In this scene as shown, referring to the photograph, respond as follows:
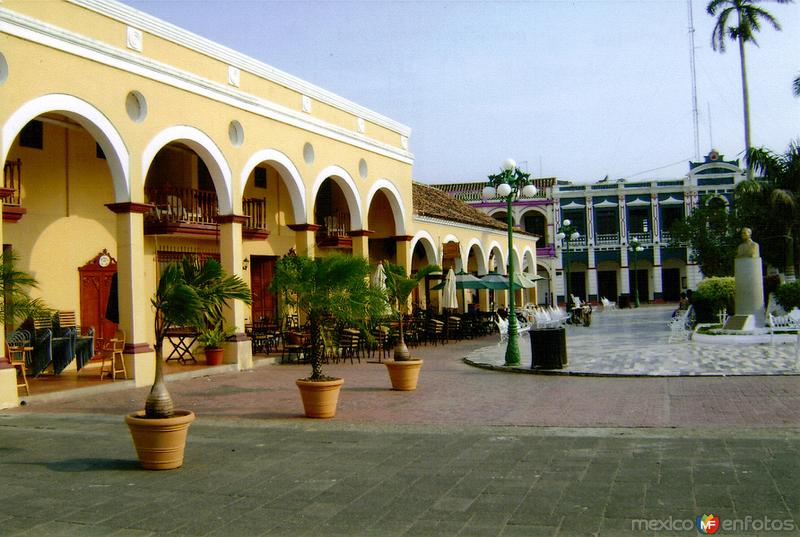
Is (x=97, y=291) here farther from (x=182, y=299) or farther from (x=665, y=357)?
(x=665, y=357)

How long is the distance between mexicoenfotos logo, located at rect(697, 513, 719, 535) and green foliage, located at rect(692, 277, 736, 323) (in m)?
20.0

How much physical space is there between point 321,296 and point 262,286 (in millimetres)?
12039

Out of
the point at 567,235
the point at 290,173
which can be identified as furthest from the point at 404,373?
the point at 567,235

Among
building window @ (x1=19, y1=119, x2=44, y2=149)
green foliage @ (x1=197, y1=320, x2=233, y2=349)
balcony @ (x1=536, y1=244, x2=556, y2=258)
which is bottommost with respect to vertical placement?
green foliage @ (x1=197, y1=320, x2=233, y2=349)

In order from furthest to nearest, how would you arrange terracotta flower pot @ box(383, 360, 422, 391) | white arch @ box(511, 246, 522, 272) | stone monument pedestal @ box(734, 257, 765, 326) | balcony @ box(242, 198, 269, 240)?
white arch @ box(511, 246, 522, 272) < balcony @ box(242, 198, 269, 240) < stone monument pedestal @ box(734, 257, 765, 326) < terracotta flower pot @ box(383, 360, 422, 391)

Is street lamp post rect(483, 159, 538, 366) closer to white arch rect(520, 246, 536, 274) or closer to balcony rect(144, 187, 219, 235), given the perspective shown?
balcony rect(144, 187, 219, 235)

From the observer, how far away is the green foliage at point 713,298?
23.5 m

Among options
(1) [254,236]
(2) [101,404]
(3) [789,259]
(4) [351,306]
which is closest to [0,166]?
(2) [101,404]

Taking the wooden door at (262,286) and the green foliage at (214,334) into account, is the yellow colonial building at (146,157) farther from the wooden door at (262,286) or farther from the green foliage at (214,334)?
the green foliage at (214,334)

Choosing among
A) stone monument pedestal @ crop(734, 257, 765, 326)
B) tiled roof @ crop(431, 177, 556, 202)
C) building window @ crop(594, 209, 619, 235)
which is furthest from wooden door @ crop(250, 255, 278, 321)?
building window @ crop(594, 209, 619, 235)

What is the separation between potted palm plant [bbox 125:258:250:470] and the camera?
22.0ft

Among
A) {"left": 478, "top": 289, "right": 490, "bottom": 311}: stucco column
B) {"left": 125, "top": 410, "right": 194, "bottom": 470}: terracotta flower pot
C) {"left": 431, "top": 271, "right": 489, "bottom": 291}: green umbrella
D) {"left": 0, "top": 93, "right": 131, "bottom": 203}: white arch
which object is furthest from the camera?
{"left": 478, "top": 289, "right": 490, "bottom": 311}: stucco column

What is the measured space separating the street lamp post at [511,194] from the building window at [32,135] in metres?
9.21

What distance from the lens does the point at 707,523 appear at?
4.89 metres
